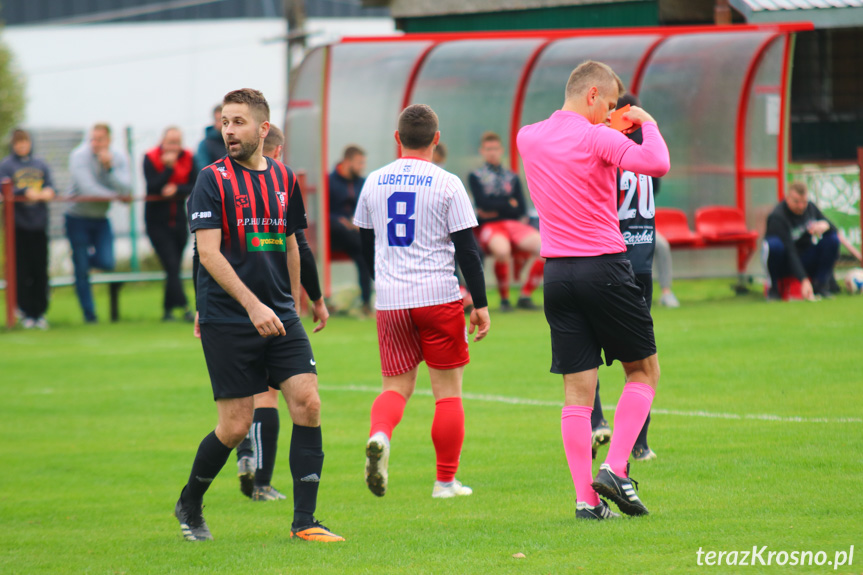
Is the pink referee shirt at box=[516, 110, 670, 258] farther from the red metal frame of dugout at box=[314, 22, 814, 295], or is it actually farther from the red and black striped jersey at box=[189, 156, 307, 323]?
the red metal frame of dugout at box=[314, 22, 814, 295]

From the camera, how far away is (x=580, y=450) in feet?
17.1

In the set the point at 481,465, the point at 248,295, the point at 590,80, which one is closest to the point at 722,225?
the point at 481,465

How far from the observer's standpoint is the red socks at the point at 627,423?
17.0 ft

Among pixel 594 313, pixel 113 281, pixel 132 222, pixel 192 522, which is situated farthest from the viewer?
pixel 132 222

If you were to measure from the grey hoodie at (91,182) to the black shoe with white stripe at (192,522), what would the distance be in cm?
1032

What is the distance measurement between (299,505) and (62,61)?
32.2m

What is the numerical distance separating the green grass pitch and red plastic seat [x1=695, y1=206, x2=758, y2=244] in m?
2.29

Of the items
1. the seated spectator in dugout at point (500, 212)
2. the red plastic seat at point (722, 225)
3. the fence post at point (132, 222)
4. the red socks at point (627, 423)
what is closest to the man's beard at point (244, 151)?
the red socks at point (627, 423)

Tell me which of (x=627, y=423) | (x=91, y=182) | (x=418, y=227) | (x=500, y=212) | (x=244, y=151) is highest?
(x=244, y=151)

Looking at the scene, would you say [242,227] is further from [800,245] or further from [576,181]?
[800,245]

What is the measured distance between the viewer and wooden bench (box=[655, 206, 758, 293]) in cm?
1504

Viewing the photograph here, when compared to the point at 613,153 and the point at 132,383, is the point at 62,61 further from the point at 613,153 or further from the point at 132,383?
the point at 613,153

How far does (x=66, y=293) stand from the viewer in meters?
23.1

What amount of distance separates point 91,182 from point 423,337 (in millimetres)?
10369
